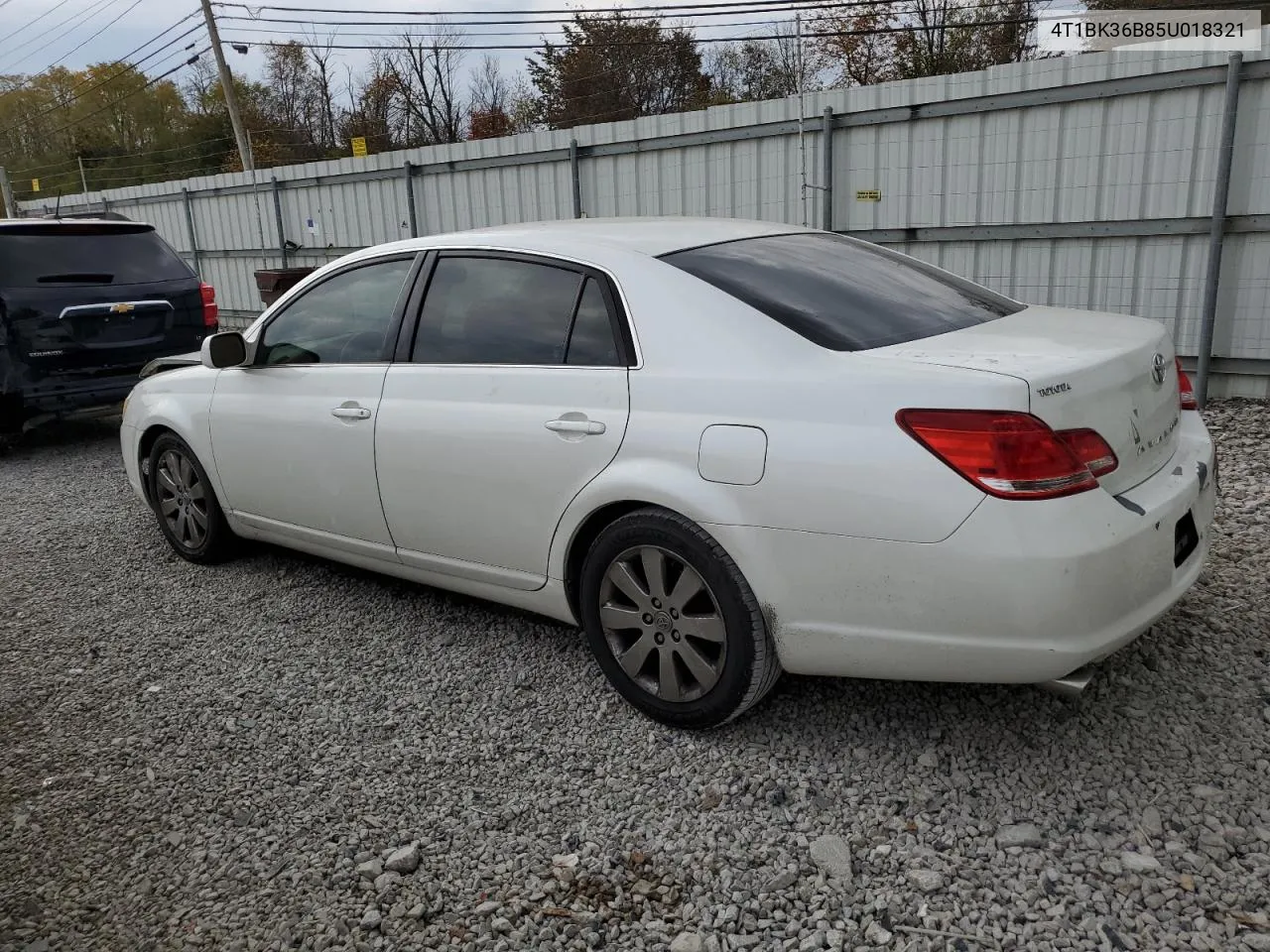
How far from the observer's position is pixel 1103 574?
247 cm

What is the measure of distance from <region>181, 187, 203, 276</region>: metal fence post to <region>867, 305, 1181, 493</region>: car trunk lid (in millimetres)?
16735

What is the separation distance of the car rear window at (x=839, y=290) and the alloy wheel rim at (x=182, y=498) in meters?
2.87

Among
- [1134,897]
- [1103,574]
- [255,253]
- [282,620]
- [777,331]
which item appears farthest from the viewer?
[255,253]

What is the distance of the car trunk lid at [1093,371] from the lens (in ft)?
8.27

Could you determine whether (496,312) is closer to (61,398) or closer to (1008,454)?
(1008,454)

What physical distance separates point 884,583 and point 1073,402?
66cm

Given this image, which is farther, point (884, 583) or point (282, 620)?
point (282, 620)

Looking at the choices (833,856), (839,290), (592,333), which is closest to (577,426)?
(592,333)

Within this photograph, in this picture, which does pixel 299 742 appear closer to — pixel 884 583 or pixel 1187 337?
pixel 884 583

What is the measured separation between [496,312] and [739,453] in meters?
1.23

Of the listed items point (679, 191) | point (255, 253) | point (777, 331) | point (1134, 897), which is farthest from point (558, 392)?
point (255, 253)

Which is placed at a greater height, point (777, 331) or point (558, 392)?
point (777, 331)

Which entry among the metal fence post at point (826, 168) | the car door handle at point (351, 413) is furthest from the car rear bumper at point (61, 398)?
the metal fence post at point (826, 168)

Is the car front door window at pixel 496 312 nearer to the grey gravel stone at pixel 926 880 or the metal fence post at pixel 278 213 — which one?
the grey gravel stone at pixel 926 880
